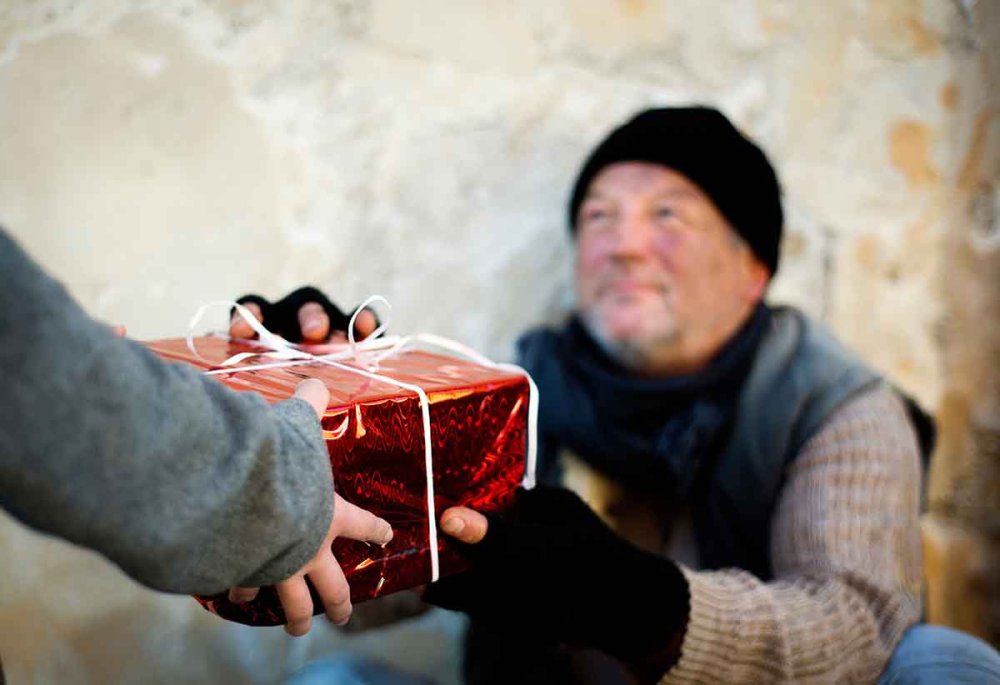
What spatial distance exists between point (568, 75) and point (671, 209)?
326 mm

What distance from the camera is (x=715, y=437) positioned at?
112 centimetres

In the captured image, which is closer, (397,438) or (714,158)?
(397,438)

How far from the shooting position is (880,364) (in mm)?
1577

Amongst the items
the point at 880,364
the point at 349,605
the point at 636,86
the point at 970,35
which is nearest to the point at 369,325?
the point at 349,605

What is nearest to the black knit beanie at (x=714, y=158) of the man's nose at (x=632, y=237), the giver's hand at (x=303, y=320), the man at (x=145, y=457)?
the man's nose at (x=632, y=237)

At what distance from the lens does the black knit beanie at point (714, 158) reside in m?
1.16

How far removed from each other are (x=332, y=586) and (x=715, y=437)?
75cm

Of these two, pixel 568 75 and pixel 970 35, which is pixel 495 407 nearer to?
pixel 568 75

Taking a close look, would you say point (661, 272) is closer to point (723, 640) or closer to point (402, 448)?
point (723, 640)

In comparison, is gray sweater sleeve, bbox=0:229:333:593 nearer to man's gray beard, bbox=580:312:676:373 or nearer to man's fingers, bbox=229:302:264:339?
man's fingers, bbox=229:302:264:339

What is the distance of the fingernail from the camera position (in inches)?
23.6

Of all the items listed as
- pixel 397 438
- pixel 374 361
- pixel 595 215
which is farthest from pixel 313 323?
pixel 595 215

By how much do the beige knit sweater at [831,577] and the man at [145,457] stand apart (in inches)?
19.6

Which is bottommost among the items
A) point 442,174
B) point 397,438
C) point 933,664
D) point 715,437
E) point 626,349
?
point 933,664
